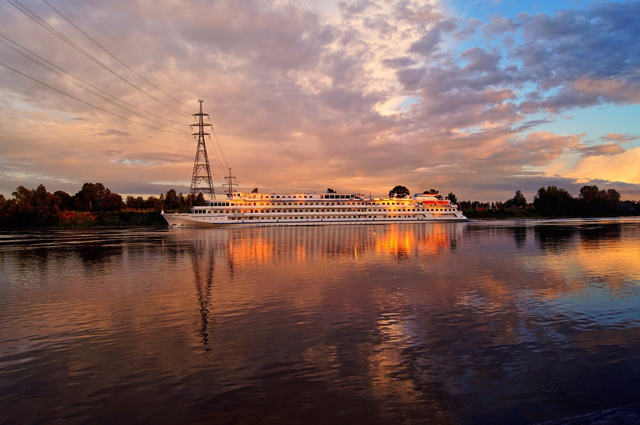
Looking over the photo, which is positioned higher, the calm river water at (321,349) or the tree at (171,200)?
the tree at (171,200)

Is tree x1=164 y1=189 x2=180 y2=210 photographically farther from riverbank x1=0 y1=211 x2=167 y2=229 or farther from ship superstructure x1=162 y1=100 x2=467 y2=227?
ship superstructure x1=162 y1=100 x2=467 y2=227

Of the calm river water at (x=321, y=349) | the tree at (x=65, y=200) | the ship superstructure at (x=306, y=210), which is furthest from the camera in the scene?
the tree at (x=65, y=200)

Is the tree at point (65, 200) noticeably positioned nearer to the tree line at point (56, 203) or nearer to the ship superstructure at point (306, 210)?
the tree line at point (56, 203)

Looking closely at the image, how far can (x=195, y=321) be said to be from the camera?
14664mm

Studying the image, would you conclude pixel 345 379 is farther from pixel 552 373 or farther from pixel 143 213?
pixel 143 213

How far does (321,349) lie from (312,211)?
108354 mm

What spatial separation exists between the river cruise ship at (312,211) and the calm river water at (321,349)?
3306 inches

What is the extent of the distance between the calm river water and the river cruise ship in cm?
8398

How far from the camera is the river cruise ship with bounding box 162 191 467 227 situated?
107m

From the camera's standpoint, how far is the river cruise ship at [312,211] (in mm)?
107062

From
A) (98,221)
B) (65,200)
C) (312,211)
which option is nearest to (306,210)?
(312,211)

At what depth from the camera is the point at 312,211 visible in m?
120

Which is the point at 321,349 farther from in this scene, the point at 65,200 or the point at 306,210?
the point at 65,200

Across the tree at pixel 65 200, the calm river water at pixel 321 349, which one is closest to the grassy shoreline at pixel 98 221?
the tree at pixel 65 200
